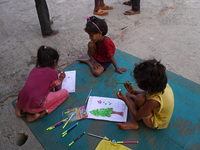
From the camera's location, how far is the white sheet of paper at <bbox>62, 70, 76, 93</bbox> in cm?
212

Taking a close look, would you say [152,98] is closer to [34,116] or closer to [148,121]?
[148,121]

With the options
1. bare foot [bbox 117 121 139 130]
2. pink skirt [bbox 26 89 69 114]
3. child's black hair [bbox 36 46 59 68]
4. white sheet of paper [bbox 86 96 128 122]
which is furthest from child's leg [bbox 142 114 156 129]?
child's black hair [bbox 36 46 59 68]

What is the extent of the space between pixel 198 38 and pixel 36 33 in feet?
11.2

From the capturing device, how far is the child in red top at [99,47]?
208cm

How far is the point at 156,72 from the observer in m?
1.25

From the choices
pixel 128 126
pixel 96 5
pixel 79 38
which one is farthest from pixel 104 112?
pixel 96 5

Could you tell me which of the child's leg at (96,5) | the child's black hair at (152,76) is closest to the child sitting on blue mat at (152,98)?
the child's black hair at (152,76)

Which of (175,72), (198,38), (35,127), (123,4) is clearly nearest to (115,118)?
(35,127)

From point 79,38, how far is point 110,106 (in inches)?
72.6

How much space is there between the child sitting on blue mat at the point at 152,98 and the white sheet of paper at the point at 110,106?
0.36 ft

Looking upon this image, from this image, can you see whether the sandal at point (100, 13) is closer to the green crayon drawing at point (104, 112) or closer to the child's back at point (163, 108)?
the green crayon drawing at point (104, 112)

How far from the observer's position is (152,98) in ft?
4.47

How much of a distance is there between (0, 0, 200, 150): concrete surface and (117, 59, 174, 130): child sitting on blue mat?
3.42 ft

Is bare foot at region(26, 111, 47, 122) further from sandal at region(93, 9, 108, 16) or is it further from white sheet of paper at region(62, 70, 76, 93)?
sandal at region(93, 9, 108, 16)
